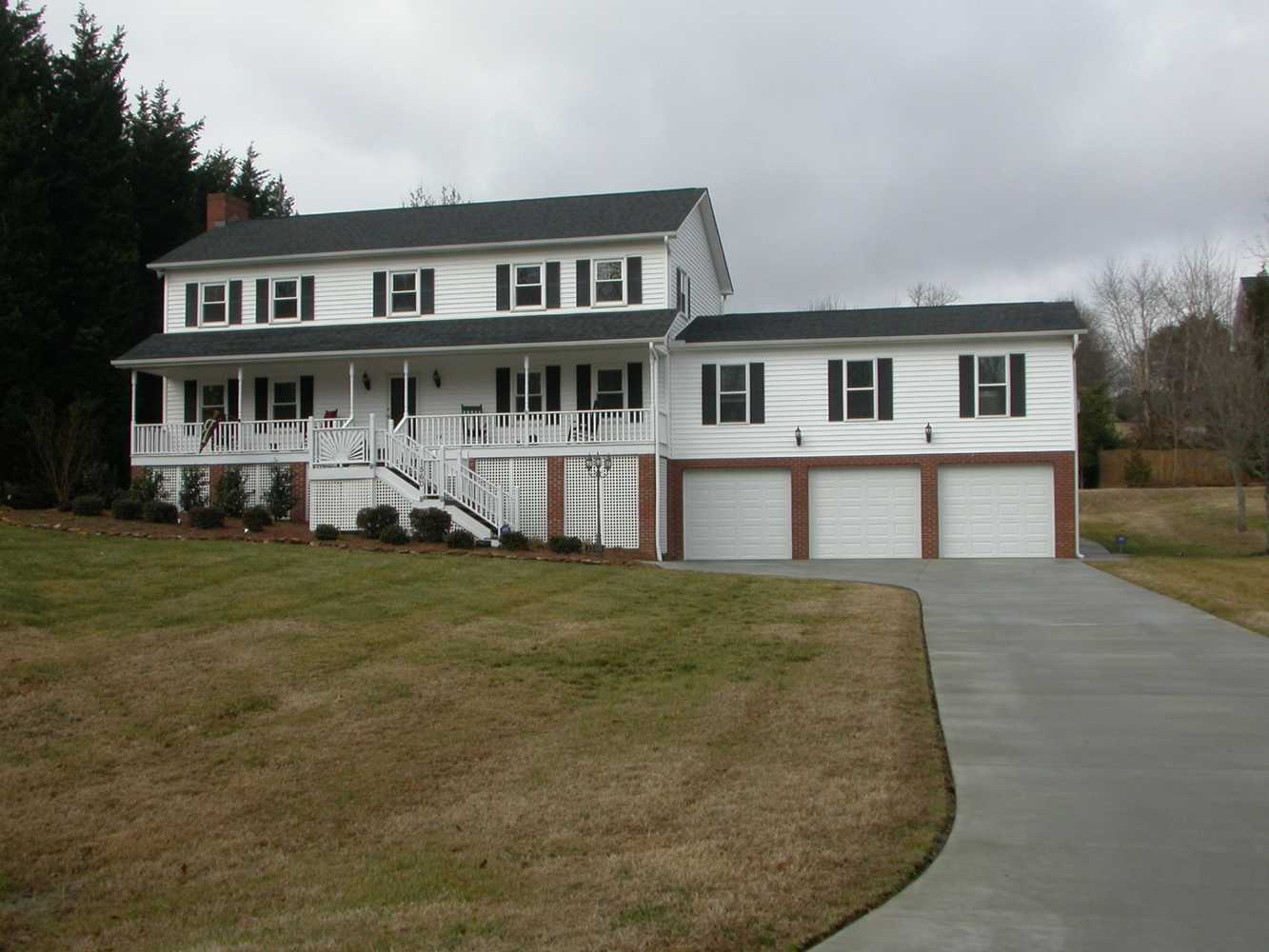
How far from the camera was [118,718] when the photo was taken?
35.3 ft

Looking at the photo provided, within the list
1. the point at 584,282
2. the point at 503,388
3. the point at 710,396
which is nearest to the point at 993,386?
the point at 710,396

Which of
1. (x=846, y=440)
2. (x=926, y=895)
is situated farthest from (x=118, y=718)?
(x=846, y=440)

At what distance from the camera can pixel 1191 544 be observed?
3759 centimetres

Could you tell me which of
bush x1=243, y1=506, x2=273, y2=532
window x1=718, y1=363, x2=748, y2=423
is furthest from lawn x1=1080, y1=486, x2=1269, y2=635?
bush x1=243, y1=506, x2=273, y2=532

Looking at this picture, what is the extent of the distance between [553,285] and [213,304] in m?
9.27

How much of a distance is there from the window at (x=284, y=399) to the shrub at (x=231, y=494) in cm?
424

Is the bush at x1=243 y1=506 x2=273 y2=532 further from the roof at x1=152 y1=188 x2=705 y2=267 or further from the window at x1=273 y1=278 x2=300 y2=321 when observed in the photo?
the roof at x1=152 y1=188 x2=705 y2=267

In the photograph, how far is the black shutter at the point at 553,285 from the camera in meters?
32.3

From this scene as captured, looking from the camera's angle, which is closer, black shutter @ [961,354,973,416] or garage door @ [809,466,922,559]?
black shutter @ [961,354,973,416]

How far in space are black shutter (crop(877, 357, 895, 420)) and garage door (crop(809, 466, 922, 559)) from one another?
1300 mm

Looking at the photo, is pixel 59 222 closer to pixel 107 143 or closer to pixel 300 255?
pixel 107 143

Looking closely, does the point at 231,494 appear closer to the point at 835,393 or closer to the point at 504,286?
the point at 504,286

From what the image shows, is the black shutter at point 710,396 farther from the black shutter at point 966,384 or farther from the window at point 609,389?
the black shutter at point 966,384

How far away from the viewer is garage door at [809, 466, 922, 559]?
30.2m
